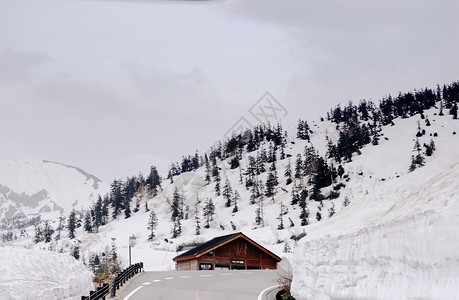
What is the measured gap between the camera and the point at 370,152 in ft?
509

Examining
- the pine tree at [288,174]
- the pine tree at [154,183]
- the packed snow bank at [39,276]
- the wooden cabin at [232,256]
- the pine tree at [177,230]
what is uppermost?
the pine tree at [154,183]

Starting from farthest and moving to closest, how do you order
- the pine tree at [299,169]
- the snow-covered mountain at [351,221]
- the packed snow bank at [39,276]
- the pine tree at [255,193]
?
1. the pine tree at [299,169]
2. the pine tree at [255,193]
3. the packed snow bank at [39,276]
4. the snow-covered mountain at [351,221]

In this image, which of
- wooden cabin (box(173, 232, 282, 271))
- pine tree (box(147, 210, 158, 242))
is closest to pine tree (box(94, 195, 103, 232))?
pine tree (box(147, 210, 158, 242))

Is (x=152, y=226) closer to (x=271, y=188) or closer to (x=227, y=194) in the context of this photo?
(x=227, y=194)

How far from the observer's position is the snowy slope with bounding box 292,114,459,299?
7261 millimetres

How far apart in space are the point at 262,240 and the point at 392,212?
3758 inches

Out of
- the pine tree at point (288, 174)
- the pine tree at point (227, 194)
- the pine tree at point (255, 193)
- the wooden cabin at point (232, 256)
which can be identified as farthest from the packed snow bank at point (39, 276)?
the pine tree at point (288, 174)

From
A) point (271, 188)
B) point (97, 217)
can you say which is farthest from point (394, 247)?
point (97, 217)

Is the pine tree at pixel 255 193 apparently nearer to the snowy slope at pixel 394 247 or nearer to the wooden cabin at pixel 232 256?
the wooden cabin at pixel 232 256

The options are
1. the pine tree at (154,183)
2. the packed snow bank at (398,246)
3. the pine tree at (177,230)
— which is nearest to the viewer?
the packed snow bank at (398,246)

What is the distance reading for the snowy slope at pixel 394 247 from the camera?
23.8 ft

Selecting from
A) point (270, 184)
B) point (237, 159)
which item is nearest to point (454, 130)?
point (270, 184)

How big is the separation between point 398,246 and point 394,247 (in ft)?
0.50

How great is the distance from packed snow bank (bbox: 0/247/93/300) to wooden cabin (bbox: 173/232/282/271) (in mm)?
36634
